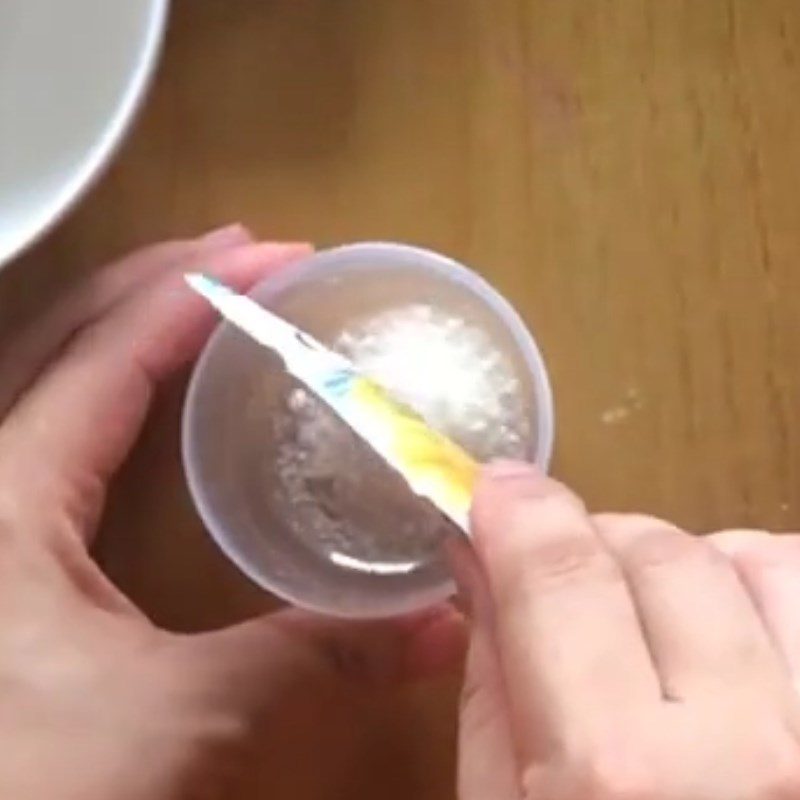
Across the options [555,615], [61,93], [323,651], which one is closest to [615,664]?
[555,615]

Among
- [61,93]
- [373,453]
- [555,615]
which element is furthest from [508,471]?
[61,93]

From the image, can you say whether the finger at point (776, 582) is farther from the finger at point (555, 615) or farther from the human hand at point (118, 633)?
the human hand at point (118, 633)

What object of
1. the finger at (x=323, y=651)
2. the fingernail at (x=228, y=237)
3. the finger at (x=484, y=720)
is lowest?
the finger at (x=323, y=651)

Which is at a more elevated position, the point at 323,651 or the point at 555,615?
the point at 555,615

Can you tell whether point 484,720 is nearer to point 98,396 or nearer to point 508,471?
point 508,471

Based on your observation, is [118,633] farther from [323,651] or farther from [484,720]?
[484,720]

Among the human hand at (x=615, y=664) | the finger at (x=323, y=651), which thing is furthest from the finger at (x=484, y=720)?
the finger at (x=323, y=651)

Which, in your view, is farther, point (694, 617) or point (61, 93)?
point (61, 93)
